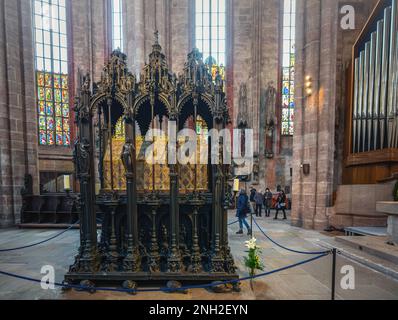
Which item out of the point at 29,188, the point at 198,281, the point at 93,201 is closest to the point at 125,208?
the point at 93,201

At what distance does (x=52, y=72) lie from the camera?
1606 centimetres

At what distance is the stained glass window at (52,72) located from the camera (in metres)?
15.6

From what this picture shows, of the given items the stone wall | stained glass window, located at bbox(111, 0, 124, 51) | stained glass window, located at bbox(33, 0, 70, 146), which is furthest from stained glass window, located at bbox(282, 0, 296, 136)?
stained glass window, located at bbox(33, 0, 70, 146)

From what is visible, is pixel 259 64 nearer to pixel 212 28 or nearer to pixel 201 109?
pixel 212 28

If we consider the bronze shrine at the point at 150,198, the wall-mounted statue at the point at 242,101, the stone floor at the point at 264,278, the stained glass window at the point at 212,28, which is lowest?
the stone floor at the point at 264,278

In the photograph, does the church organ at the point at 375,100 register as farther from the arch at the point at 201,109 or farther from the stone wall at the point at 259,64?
the arch at the point at 201,109

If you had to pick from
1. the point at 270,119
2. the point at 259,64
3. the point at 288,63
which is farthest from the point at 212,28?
Answer: the point at 270,119

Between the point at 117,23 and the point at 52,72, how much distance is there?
6.27 metres

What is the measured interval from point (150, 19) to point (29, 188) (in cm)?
1182

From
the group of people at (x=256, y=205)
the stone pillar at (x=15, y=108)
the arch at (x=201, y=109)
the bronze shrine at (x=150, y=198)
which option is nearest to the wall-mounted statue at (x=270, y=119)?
the group of people at (x=256, y=205)

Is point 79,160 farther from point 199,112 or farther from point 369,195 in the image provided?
point 369,195

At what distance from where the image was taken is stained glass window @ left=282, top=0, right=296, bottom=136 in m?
Result: 15.2

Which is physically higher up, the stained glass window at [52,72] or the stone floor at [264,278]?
the stained glass window at [52,72]

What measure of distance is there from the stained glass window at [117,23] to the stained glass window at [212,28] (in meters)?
5.91
